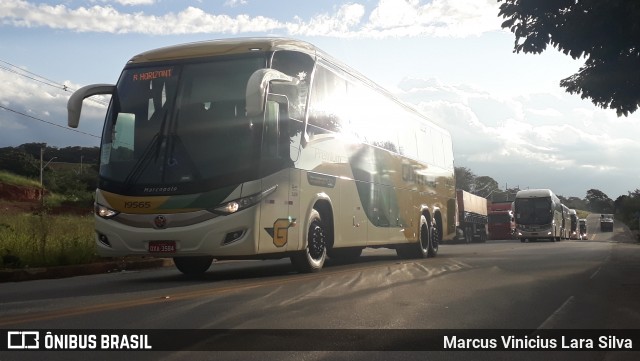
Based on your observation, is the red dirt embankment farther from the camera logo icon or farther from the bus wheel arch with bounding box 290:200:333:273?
the camera logo icon

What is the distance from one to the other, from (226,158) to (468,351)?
587 cm

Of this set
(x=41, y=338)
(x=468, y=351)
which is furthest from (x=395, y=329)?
(x=41, y=338)

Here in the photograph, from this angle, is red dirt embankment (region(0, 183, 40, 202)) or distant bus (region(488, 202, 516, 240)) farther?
red dirt embankment (region(0, 183, 40, 202))

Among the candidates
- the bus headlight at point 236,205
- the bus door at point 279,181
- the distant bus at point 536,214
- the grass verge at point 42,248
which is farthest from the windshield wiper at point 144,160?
the distant bus at point 536,214

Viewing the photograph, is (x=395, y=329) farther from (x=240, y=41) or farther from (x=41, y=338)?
(x=240, y=41)

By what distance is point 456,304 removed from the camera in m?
8.01

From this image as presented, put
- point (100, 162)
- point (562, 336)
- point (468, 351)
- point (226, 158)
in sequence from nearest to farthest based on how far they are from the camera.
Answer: point (468, 351)
point (562, 336)
point (226, 158)
point (100, 162)

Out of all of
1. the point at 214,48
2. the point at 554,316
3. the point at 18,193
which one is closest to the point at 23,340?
the point at 554,316

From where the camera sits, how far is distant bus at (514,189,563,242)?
50.9m

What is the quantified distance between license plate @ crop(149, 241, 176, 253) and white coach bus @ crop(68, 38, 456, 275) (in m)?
0.01

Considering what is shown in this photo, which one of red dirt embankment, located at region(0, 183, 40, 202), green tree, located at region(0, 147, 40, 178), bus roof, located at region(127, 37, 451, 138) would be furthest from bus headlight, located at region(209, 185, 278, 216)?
green tree, located at region(0, 147, 40, 178)

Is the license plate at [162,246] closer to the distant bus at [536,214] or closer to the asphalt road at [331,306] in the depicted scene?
the asphalt road at [331,306]

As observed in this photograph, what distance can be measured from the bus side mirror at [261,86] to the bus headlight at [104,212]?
2608 mm

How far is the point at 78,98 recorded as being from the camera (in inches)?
444
